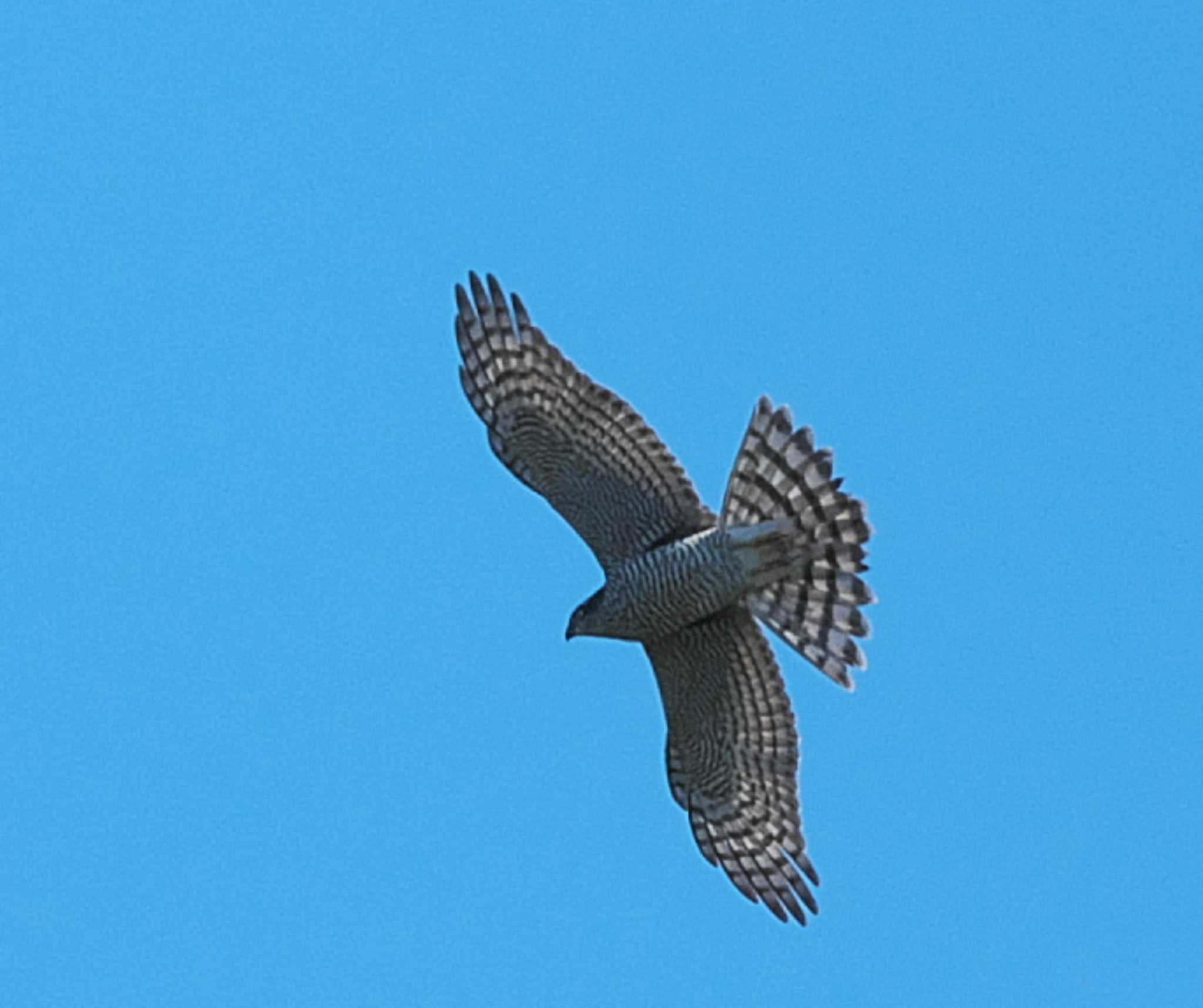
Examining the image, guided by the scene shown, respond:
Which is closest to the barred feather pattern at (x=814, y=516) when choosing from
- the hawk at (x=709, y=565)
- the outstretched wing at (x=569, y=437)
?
the hawk at (x=709, y=565)

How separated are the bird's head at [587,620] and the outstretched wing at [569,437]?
0.88 feet

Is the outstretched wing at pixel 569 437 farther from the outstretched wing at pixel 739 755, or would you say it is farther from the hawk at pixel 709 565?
the outstretched wing at pixel 739 755

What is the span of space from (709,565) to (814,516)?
26.9 inches

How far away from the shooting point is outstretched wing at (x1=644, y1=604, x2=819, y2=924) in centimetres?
A: 1748

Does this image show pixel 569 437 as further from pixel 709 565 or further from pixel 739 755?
pixel 739 755

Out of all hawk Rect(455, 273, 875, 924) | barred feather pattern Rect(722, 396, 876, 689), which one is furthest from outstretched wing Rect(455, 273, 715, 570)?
barred feather pattern Rect(722, 396, 876, 689)

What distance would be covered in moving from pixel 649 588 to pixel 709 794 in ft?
5.54

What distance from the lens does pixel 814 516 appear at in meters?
16.5

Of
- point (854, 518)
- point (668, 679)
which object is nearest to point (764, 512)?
point (854, 518)

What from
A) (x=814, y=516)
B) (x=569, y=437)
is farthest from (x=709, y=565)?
(x=569, y=437)

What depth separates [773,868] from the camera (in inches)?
693

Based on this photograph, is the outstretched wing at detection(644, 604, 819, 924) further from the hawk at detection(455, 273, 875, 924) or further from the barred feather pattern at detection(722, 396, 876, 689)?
the barred feather pattern at detection(722, 396, 876, 689)

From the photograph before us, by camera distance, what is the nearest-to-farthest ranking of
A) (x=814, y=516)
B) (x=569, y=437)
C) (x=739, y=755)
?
1. (x=814, y=516)
2. (x=569, y=437)
3. (x=739, y=755)

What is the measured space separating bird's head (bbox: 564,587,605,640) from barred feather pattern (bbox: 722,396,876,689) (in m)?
1.13
